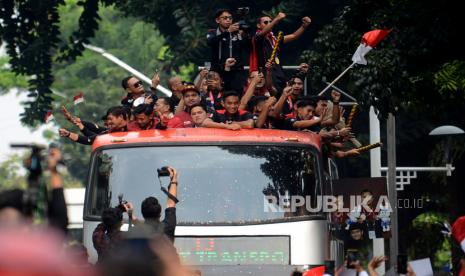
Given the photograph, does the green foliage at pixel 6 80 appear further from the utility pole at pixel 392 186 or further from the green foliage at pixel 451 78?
the green foliage at pixel 451 78

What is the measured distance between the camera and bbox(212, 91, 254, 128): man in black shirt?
16453 mm

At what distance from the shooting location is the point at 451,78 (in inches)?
721

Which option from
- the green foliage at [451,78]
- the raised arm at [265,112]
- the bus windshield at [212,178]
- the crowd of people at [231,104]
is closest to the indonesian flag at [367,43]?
the crowd of people at [231,104]

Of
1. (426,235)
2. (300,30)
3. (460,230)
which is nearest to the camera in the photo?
(460,230)

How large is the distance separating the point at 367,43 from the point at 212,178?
3530mm

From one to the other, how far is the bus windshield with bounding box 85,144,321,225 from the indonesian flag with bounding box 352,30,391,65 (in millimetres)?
2826

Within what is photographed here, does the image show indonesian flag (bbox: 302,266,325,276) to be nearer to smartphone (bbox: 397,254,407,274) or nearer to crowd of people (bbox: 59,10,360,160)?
smartphone (bbox: 397,254,407,274)

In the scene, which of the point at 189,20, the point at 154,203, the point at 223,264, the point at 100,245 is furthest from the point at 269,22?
the point at 189,20

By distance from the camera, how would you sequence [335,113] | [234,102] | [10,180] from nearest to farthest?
[10,180]
[234,102]
[335,113]

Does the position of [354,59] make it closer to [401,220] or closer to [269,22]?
[269,22]

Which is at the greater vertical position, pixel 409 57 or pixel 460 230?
pixel 409 57

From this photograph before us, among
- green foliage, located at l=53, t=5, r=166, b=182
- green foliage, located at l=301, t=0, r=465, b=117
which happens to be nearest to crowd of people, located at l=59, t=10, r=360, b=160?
green foliage, located at l=301, t=0, r=465, b=117

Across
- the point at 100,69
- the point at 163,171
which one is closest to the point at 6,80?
the point at 100,69

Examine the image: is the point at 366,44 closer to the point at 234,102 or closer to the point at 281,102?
the point at 281,102
